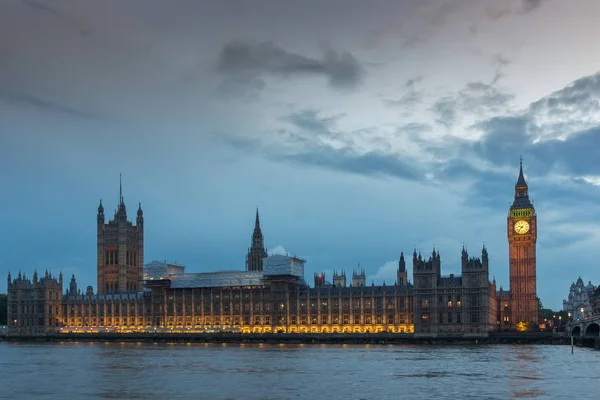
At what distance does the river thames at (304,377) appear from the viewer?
80.8m

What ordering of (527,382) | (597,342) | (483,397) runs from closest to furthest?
(483,397) → (527,382) → (597,342)

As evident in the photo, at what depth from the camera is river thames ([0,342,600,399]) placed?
80.8 metres

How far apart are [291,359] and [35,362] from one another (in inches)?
1488

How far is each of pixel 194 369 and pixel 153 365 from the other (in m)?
9.72

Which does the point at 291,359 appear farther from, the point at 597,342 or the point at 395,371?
the point at 597,342

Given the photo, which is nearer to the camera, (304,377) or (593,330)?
(304,377)

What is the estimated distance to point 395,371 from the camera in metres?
106

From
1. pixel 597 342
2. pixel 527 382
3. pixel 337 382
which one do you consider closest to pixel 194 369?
pixel 337 382

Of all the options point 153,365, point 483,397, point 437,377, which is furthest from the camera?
point 153,365

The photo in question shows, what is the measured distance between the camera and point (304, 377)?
9762 cm

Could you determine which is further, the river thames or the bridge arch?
the bridge arch

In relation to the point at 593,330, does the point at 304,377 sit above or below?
above

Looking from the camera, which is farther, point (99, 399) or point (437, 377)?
point (437, 377)

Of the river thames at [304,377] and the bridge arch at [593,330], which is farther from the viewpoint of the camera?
the bridge arch at [593,330]
